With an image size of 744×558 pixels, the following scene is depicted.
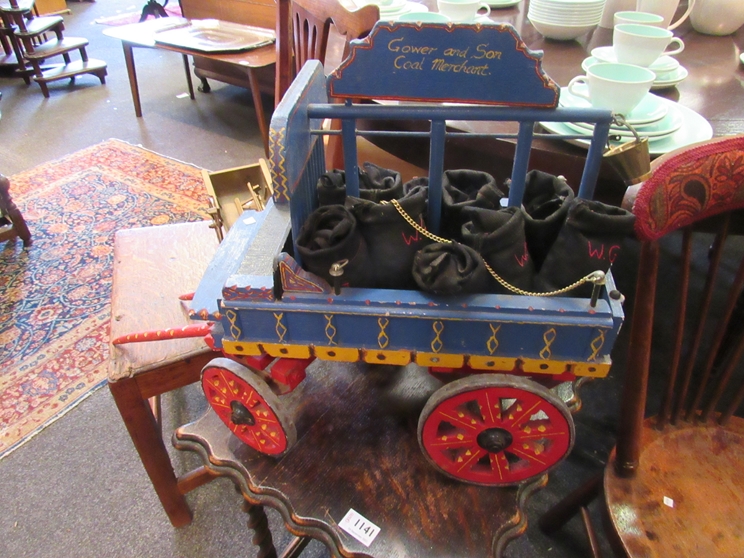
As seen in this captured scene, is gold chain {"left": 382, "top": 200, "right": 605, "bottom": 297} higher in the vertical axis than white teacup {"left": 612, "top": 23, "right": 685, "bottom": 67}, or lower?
lower

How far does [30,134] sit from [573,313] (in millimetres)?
3289

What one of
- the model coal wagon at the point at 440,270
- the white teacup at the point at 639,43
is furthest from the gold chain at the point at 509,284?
the white teacup at the point at 639,43

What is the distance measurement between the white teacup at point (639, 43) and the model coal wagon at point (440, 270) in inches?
22.0

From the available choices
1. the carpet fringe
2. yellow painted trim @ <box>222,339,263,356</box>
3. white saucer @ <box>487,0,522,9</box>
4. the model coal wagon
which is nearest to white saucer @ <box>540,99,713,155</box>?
the model coal wagon

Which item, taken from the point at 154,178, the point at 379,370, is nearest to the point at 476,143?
the point at 379,370

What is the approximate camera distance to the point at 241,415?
708mm

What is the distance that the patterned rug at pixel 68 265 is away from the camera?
1.53 metres

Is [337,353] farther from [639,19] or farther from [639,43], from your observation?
[639,19]

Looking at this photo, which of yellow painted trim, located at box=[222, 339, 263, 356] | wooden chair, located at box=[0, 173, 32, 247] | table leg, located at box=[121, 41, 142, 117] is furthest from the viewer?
table leg, located at box=[121, 41, 142, 117]

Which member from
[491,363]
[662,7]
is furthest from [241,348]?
[662,7]

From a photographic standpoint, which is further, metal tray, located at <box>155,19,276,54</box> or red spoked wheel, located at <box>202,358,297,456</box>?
metal tray, located at <box>155,19,276,54</box>

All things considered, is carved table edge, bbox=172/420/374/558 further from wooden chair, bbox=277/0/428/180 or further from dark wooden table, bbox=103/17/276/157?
dark wooden table, bbox=103/17/276/157

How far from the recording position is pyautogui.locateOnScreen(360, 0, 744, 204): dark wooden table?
0.88 metres

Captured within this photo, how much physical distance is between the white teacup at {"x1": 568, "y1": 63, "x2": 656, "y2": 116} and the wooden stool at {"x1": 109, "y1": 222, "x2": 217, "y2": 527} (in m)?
0.81
